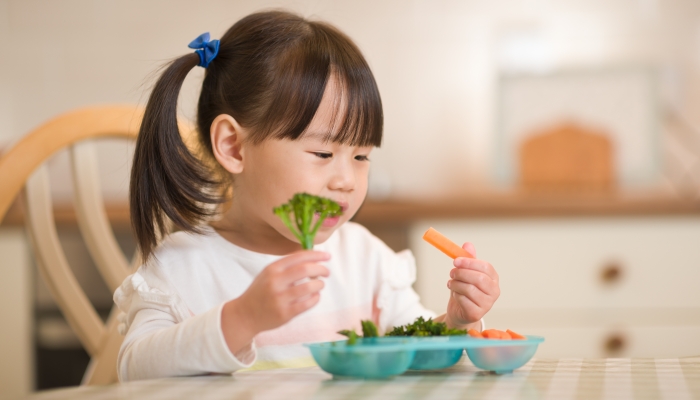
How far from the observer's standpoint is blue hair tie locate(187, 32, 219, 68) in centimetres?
92

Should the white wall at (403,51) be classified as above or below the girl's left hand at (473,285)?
above

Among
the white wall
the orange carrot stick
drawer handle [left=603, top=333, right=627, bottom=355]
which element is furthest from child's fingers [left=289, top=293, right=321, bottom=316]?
the white wall

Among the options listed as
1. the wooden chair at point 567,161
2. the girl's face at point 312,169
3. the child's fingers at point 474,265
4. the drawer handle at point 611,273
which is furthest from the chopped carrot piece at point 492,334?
the wooden chair at point 567,161

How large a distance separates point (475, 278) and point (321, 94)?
290 millimetres

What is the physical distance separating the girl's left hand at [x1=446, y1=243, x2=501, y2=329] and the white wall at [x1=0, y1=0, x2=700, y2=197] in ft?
4.42

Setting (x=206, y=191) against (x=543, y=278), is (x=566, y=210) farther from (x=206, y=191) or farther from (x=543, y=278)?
(x=206, y=191)

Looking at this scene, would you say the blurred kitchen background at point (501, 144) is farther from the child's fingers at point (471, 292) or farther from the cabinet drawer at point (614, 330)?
the child's fingers at point (471, 292)

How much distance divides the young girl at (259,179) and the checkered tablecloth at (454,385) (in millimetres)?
160

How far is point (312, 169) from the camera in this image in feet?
2.67

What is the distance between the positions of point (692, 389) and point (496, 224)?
1026 millimetres

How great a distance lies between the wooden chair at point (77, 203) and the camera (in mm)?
896

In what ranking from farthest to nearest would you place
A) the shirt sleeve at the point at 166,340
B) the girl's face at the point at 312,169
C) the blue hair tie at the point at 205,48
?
1. the blue hair tie at the point at 205,48
2. the girl's face at the point at 312,169
3. the shirt sleeve at the point at 166,340

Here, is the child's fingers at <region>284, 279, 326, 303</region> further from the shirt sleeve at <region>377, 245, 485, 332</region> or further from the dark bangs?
the shirt sleeve at <region>377, 245, 485, 332</region>

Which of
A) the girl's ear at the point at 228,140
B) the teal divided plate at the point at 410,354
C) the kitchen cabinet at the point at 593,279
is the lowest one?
the kitchen cabinet at the point at 593,279
